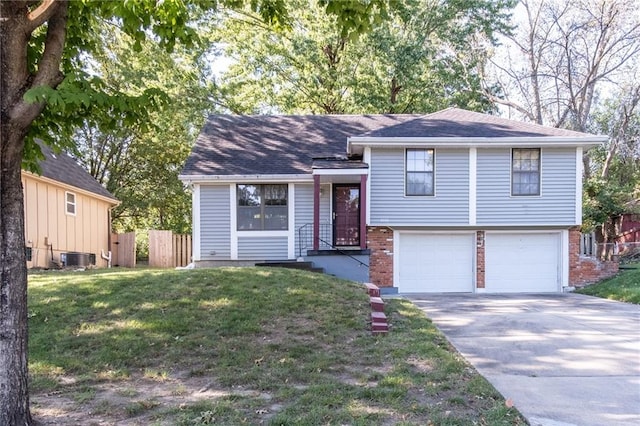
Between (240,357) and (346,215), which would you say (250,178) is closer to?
(346,215)

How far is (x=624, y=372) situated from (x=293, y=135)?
12058 mm

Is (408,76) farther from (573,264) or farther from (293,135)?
(573,264)

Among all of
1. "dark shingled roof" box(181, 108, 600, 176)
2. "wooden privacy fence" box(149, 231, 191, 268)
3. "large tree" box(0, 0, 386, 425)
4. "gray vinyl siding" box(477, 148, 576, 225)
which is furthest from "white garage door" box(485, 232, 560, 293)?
"wooden privacy fence" box(149, 231, 191, 268)

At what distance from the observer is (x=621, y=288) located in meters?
11.4

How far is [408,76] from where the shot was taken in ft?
62.6

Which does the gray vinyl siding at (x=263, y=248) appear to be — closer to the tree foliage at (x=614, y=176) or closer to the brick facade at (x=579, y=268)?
the brick facade at (x=579, y=268)

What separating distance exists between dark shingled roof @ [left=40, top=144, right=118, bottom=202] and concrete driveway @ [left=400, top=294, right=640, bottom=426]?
45.0 ft

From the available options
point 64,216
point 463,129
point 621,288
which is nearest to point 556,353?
point 621,288

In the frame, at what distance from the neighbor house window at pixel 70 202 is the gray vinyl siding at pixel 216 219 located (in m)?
7.23

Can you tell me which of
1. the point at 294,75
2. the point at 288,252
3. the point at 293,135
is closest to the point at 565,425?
the point at 288,252

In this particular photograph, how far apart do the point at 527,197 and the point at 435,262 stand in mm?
3192

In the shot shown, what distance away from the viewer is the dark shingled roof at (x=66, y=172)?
1602 centimetres

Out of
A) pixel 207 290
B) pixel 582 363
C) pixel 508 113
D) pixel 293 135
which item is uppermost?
pixel 508 113

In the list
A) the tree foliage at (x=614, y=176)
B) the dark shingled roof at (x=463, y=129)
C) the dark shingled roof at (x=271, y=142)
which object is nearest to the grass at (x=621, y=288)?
the dark shingled roof at (x=463, y=129)
